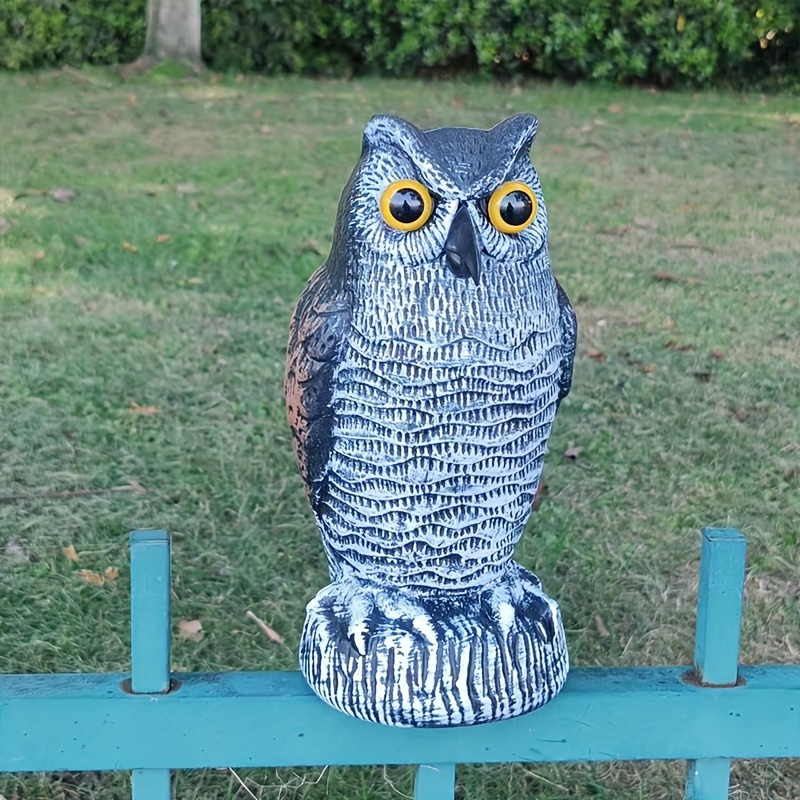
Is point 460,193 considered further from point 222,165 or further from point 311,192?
point 222,165

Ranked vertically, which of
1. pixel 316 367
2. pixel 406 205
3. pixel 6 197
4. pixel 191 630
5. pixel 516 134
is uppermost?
pixel 516 134

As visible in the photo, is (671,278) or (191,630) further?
(671,278)

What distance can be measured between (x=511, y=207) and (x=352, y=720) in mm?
806

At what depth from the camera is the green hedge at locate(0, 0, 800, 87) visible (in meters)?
10.0

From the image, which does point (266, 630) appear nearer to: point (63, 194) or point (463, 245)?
point (463, 245)

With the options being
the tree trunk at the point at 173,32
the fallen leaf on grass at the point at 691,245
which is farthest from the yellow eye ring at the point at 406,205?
the tree trunk at the point at 173,32

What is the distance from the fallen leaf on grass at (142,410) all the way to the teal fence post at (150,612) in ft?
7.38

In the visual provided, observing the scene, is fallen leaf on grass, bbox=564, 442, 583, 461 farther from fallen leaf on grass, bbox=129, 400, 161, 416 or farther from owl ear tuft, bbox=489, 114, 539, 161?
owl ear tuft, bbox=489, 114, 539, 161

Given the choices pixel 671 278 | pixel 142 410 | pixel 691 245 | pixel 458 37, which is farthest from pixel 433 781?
pixel 458 37

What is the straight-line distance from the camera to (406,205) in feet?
5.04

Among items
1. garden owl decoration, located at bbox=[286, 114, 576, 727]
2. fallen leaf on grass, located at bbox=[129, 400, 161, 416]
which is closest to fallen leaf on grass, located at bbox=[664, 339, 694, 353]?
fallen leaf on grass, located at bbox=[129, 400, 161, 416]

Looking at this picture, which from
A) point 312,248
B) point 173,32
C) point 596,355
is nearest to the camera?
point 596,355

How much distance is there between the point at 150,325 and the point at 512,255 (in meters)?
3.14

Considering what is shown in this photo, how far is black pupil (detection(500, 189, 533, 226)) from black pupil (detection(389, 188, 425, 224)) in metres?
Answer: 0.12
